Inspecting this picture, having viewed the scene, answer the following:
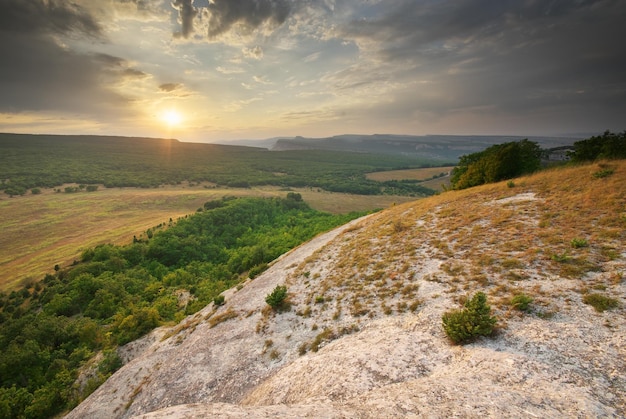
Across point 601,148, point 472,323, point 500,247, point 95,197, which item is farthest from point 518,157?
point 95,197

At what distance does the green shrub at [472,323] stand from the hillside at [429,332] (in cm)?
33

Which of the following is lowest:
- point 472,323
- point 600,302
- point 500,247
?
point 472,323

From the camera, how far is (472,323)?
955cm

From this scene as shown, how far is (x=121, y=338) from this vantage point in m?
22.9

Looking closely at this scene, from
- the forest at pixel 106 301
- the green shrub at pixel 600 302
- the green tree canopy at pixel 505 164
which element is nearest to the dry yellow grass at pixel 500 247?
the green shrub at pixel 600 302

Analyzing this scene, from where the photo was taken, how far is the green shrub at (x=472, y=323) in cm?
936

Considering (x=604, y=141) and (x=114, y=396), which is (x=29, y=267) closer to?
(x=114, y=396)

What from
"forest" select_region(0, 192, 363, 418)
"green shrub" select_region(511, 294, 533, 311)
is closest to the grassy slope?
"forest" select_region(0, 192, 363, 418)

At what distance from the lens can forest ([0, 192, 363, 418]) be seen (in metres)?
20.7

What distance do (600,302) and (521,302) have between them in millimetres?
2430

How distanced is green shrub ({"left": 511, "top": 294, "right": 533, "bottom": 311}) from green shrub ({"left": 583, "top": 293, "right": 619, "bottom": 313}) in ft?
5.83

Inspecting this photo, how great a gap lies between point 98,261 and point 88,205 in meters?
63.0

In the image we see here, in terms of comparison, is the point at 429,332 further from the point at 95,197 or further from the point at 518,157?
the point at 95,197

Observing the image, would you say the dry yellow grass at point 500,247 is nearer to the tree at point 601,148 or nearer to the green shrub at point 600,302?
the green shrub at point 600,302
